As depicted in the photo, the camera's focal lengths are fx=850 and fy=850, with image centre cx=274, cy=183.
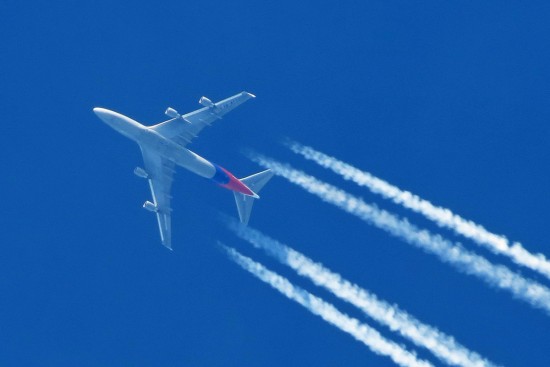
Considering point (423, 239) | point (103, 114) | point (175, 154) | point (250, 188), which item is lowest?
point (103, 114)

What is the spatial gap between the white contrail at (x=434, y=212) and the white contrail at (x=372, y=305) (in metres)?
Result: 9.49

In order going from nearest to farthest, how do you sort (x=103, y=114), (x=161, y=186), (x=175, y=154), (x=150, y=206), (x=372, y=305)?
(x=372, y=305)
(x=103, y=114)
(x=175, y=154)
(x=150, y=206)
(x=161, y=186)

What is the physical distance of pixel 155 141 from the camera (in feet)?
282

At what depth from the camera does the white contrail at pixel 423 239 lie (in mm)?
81050

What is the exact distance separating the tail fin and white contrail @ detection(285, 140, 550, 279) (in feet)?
14.4

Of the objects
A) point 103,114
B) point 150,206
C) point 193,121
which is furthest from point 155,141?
point 150,206

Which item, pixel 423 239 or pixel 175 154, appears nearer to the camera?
pixel 423 239

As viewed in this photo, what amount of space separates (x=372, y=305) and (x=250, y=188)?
17.0 m

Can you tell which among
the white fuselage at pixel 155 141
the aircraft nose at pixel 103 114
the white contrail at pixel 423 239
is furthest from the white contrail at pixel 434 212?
the aircraft nose at pixel 103 114

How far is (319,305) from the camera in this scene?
85.6 metres

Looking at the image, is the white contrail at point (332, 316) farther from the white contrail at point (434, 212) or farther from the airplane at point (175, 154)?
the white contrail at point (434, 212)

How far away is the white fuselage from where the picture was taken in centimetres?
8550

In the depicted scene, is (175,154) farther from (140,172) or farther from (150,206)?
(150,206)

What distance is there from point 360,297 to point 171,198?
22176 millimetres
